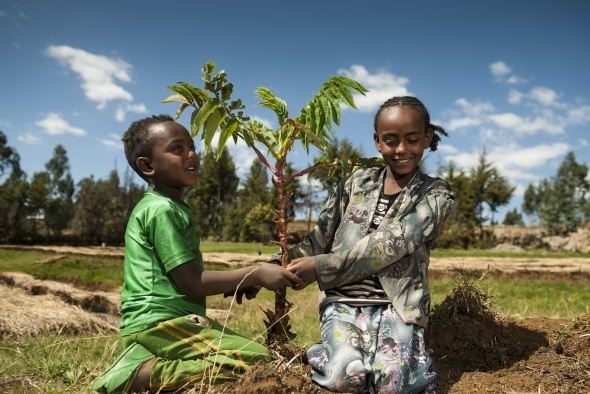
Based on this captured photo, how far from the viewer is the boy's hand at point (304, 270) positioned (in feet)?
9.37

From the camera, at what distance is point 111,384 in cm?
255

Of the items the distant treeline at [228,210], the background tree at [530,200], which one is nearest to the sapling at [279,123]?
the distant treeline at [228,210]

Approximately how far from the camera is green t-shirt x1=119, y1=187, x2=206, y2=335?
2529 millimetres

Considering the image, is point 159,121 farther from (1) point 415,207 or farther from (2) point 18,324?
(2) point 18,324

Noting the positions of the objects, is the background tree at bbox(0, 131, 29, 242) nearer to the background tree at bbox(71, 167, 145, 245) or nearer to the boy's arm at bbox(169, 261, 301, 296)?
the background tree at bbox(71, 167, 145, 245)

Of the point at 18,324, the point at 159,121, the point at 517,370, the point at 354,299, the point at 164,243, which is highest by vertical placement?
the point at 159,121

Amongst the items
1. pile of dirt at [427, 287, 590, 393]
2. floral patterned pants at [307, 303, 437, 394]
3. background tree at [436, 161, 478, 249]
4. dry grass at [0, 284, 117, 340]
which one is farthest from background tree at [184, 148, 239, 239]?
floral patterned pants at [307, 303, 437, 394]

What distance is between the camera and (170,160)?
2.74m

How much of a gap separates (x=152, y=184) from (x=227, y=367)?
3.69ft

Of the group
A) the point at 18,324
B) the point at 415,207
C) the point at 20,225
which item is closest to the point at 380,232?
the point at 415,207

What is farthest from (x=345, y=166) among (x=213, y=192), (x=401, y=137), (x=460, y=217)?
(x=213, y=192)

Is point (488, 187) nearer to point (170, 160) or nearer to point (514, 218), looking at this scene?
point (170, 160)

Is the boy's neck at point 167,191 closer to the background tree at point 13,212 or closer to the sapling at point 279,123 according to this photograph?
the sapling at point 279,123

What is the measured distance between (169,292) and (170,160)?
28.9 inches
